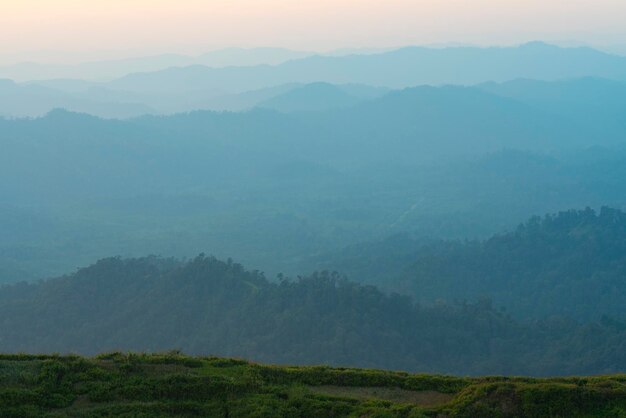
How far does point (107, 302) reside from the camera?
171 ft

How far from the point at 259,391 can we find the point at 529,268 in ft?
178

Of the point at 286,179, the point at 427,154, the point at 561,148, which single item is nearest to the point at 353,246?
the point at 286,179

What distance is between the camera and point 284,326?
153 feet

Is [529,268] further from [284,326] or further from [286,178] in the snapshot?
[286,178]

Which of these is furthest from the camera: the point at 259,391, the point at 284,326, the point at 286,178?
the point at 286,178

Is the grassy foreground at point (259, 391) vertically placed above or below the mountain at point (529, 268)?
below

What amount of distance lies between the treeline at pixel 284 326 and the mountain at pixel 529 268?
1056 cm

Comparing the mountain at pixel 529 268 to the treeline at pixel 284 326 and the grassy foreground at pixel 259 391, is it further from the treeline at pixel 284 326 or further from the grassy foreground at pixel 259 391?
the grassy foreground at pixel 259 391

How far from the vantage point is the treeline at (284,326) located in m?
42.9

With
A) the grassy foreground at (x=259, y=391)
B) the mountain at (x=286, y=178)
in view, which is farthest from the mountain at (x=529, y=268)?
the grassy foreground at (x=259, y=391)

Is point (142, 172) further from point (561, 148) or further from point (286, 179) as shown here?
point (561, 148)

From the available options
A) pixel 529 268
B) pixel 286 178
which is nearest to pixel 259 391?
pixel 529 268

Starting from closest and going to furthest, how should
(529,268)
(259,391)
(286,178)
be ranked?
1. (259,391)
2. (529,268)
3. (286,178)

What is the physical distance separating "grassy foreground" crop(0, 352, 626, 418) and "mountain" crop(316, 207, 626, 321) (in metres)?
45.4
